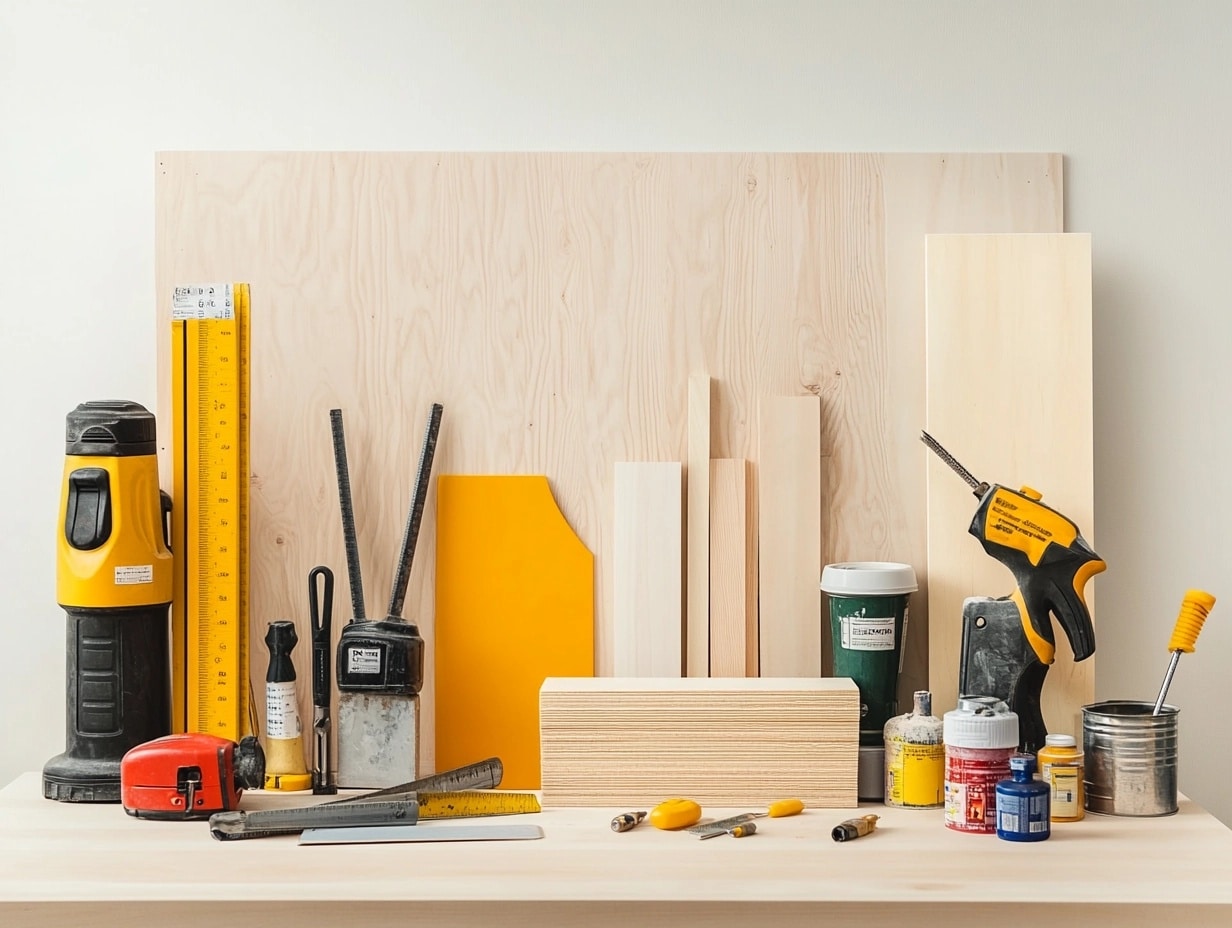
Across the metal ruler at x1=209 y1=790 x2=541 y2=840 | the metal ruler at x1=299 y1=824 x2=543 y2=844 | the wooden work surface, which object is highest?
the metal ruler at x1=209 y1=790 x2=541 y2=840

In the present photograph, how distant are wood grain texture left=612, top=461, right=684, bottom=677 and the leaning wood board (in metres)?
0.04

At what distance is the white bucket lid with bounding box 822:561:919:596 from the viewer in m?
1.67

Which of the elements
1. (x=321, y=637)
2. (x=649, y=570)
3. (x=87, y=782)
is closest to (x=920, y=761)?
(x=649, y=570)

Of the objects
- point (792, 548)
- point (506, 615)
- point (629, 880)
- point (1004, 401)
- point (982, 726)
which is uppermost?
point (1004, 401)

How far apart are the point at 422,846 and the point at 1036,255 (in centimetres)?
120

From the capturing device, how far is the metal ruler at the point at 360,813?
1475 millimetres

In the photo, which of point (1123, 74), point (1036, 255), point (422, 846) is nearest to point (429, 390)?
point (422, 846)

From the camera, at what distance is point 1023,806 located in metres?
1.43

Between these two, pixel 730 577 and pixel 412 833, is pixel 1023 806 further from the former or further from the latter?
pixel 412 833

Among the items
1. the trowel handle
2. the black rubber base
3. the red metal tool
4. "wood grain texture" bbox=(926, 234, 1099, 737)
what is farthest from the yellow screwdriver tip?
the black rubber base

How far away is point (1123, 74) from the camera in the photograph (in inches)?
71.4

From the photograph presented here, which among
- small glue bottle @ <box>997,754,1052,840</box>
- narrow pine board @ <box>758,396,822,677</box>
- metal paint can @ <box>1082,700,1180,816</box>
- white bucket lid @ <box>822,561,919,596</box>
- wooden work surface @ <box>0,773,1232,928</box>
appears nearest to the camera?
wooden work surface @ <box>0,773,1232,928</box>

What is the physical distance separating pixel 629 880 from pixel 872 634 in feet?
1.81

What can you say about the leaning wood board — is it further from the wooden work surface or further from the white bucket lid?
the wooden work surface
